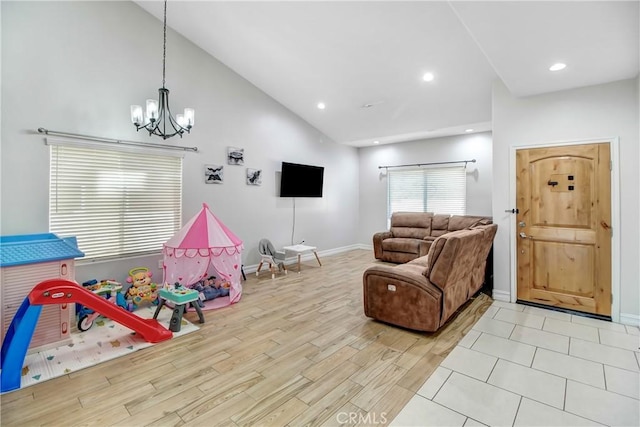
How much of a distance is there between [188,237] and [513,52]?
4.05m

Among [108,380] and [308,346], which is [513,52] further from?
[108,380]

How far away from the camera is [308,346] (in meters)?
2.81

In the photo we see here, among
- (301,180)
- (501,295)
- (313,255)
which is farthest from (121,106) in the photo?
(501,295)

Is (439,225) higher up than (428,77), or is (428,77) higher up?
(428,77)

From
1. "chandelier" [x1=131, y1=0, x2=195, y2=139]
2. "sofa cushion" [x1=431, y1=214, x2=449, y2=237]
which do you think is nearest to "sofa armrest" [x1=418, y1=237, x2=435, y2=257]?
"sofa cushion" [x1=431, y1=214, x2=449, y2=237]

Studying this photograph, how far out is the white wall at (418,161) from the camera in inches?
244

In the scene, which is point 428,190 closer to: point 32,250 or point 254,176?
point 254,176

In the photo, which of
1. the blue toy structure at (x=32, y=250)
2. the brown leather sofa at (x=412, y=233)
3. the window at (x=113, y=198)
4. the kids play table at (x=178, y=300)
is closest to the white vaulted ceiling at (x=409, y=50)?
the brown leather sofa at (x=412, y=233)

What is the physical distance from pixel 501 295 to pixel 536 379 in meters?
1.96

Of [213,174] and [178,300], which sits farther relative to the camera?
[213,174]

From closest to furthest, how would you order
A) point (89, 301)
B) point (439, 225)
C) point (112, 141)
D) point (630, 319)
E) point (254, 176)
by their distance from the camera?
point (89, 301) < point (630, 319) < point (112, 141) < point (254, 176) < point (439, 225)

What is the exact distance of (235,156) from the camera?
520 centimetres

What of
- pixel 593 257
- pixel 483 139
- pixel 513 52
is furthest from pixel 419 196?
pixel 513 52

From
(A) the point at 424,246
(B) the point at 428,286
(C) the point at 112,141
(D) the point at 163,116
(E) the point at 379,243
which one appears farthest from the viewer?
(E) the point at 379,243
